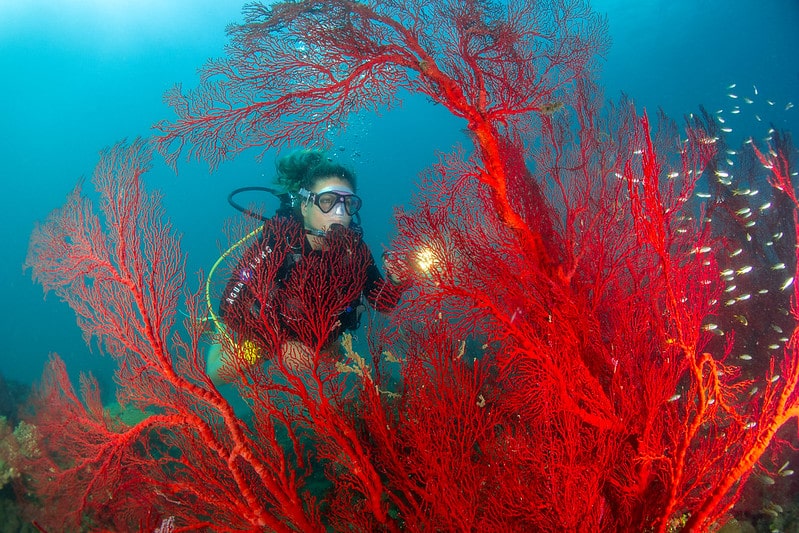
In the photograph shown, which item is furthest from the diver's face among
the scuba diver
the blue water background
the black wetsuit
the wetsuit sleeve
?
the blue water background

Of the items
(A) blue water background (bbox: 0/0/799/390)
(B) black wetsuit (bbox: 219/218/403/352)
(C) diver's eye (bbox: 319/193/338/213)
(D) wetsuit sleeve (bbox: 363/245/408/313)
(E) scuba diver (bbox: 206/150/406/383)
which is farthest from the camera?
(A) blue water background (bbox: 0/0/799/390)

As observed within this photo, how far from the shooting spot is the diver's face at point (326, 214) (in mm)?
5367

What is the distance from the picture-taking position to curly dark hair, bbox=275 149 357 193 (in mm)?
5570

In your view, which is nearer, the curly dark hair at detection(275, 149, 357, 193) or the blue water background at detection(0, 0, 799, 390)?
the curly dark hair at detection(275, 149, 357, 193)

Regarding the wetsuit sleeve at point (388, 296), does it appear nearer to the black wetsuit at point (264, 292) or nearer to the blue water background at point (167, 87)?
the black wetsuit at point (264, 292)

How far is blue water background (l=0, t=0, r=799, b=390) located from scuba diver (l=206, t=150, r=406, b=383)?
29131mm

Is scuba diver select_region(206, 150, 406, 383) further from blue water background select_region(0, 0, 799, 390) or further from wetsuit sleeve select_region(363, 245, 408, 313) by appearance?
blue water background select_region(0, 0, 799, 390)

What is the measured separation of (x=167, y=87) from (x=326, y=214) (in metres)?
72.1

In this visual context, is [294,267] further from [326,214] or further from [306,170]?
[306,170]

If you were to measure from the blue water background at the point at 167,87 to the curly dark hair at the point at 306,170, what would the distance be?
28647 mm

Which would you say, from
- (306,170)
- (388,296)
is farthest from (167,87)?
(388,296)

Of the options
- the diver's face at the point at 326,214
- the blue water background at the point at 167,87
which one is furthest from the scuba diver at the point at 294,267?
the blue water background at the point at 167,87

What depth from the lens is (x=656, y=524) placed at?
8.82 feet

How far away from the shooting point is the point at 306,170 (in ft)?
18.9
